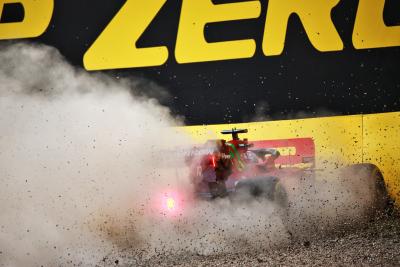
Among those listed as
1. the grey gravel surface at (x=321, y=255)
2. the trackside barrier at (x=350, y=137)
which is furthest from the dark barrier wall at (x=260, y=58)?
the grey gravel surface at (x=321, y=255)

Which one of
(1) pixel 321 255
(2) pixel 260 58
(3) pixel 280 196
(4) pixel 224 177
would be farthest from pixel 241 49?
(1) pixel 321 255

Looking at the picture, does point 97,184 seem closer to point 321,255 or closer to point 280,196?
point 280,196

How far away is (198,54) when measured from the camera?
8.57 m

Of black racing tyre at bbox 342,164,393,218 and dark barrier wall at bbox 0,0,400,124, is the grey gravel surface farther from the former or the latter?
dark barrier wall at bbox 0,0,400,124

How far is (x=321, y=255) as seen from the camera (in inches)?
210

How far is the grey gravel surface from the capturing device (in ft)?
16.8

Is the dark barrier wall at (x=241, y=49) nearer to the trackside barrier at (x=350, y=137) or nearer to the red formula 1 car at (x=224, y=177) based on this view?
the trackside barrier at (x=350, y=137)

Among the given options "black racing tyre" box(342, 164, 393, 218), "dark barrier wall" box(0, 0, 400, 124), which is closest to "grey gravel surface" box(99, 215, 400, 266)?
"black racing tyre" box(342, 164, 393, 218)

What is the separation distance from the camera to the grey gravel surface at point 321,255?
5125mm

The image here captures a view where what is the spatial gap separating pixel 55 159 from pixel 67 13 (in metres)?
2.58

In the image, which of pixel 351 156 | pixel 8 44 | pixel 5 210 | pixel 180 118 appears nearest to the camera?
pixel 5 210

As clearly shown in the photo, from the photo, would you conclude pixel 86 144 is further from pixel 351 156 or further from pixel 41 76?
pixel 351 156

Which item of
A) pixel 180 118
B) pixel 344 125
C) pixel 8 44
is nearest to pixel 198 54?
pixel 180 118

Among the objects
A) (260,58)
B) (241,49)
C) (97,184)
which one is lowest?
(97,184)
